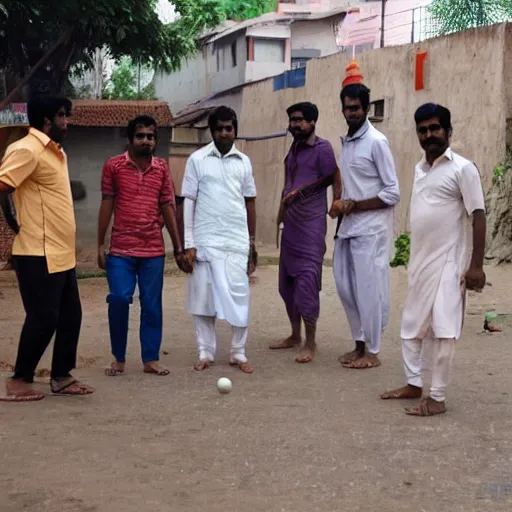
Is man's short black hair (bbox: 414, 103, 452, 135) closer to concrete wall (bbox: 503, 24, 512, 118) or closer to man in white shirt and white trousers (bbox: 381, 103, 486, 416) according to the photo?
man in white shirt and white trousers (bbox: 381, 103, 486, 416)

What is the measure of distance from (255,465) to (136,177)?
8.69ft

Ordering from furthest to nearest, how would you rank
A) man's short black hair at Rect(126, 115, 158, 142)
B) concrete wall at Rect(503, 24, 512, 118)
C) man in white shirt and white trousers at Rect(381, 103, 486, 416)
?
concrete wall at Rect(503, 24, 512, 118), man's short black hair at Rect(126, 115, 158, 142), man in white shirt and white trousers at Rect(381, 103, 486, 416)

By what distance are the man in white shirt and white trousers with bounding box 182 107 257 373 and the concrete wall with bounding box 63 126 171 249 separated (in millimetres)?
10977

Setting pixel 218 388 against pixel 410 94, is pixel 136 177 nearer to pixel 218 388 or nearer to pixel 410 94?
pixel 218 388

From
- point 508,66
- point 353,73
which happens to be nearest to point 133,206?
point 508,66

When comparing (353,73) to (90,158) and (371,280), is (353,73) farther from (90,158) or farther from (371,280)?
(371,280)

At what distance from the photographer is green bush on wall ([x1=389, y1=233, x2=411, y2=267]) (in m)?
12.4

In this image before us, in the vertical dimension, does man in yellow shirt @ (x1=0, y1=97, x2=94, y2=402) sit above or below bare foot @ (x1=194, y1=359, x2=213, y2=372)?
above

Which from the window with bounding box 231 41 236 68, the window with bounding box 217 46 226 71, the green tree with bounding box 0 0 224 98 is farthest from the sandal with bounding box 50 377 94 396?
the window with bounding box 217 46 226 71

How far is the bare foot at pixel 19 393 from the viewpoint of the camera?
5422mm

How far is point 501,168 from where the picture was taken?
11336 mm

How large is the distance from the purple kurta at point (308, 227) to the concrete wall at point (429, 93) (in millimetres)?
5206

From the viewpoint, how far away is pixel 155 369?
6.33m

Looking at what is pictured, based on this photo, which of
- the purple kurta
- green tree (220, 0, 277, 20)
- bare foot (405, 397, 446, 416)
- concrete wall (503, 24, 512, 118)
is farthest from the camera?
green tree (220, 0, 277, 20)
